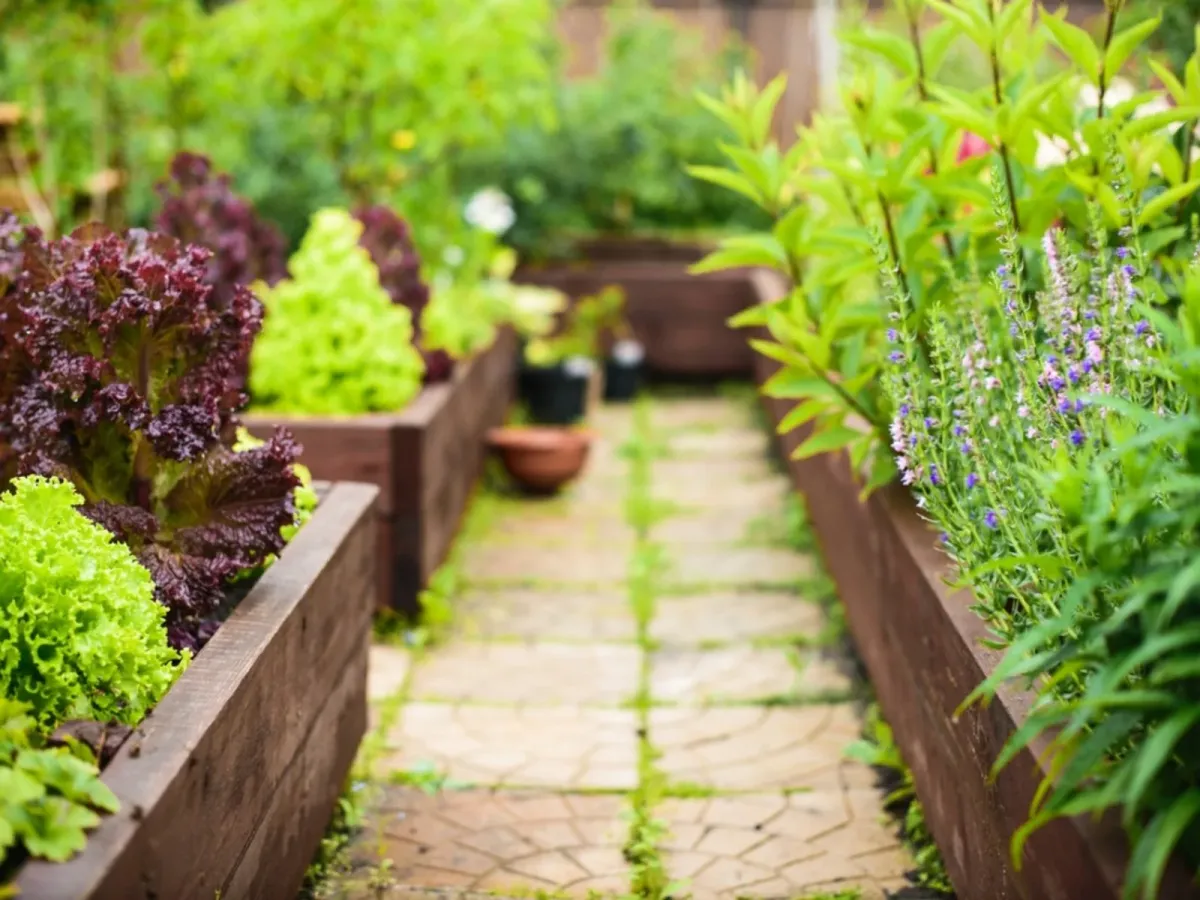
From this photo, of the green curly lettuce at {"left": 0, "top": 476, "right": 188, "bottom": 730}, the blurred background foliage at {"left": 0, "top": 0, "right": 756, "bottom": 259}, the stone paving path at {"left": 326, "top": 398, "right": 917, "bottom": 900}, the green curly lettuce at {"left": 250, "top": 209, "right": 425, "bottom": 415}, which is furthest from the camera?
the blurred background foliage at {"left": 0, "top": 0, "right": 756, "bottom": 259}

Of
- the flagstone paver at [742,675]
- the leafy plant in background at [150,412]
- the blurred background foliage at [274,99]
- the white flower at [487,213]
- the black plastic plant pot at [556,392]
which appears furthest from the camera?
the black plastic plant pot at [556,392]

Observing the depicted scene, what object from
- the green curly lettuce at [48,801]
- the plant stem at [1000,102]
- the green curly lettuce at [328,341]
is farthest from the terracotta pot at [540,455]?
the green curly lettuce at [48,801]

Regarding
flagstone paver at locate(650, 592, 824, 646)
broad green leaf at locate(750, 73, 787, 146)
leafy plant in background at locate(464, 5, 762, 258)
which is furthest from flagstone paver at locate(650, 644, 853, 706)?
leafy plant in background at locate(464, 5, 762, 258)

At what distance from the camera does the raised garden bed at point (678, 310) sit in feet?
30.0

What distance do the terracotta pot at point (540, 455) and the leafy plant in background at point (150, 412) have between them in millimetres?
3482

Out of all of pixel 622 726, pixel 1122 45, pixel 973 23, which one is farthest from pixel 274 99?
pixel 1122 45

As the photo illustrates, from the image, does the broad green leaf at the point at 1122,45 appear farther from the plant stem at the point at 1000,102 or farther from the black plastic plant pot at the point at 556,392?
the black plastic plant pot at the point at 556,392

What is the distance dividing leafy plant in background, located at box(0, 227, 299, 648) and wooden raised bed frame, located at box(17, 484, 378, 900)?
0.47 ft

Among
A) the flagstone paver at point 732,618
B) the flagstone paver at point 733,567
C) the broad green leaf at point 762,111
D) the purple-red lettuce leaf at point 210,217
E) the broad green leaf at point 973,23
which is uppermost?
the broad green leaf at point 973,23

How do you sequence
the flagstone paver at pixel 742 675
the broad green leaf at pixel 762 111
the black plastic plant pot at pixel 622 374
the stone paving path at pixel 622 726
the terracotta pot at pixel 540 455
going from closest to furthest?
the stone paving path at pixel 622 726
the broad green leaf at pixel 762 111
the flagstone paver at pixel 742 675
the terracotta pot at pixel 540 455
the black plastic plant pot at pixel 622 374

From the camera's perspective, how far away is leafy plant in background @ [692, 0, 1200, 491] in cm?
316

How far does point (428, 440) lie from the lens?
196 inches

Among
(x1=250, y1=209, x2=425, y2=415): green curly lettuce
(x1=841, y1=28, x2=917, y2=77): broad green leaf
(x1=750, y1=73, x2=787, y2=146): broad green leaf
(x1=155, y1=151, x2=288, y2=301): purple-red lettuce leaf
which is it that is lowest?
(x1=250, y1=209, x2=425, y2=415): green curly lettuce

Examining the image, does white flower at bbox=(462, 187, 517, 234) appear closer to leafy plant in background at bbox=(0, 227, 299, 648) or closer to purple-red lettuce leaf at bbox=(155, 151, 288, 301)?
purple-red lettuce leaf at bbox=(155, 151, 288, 301)
